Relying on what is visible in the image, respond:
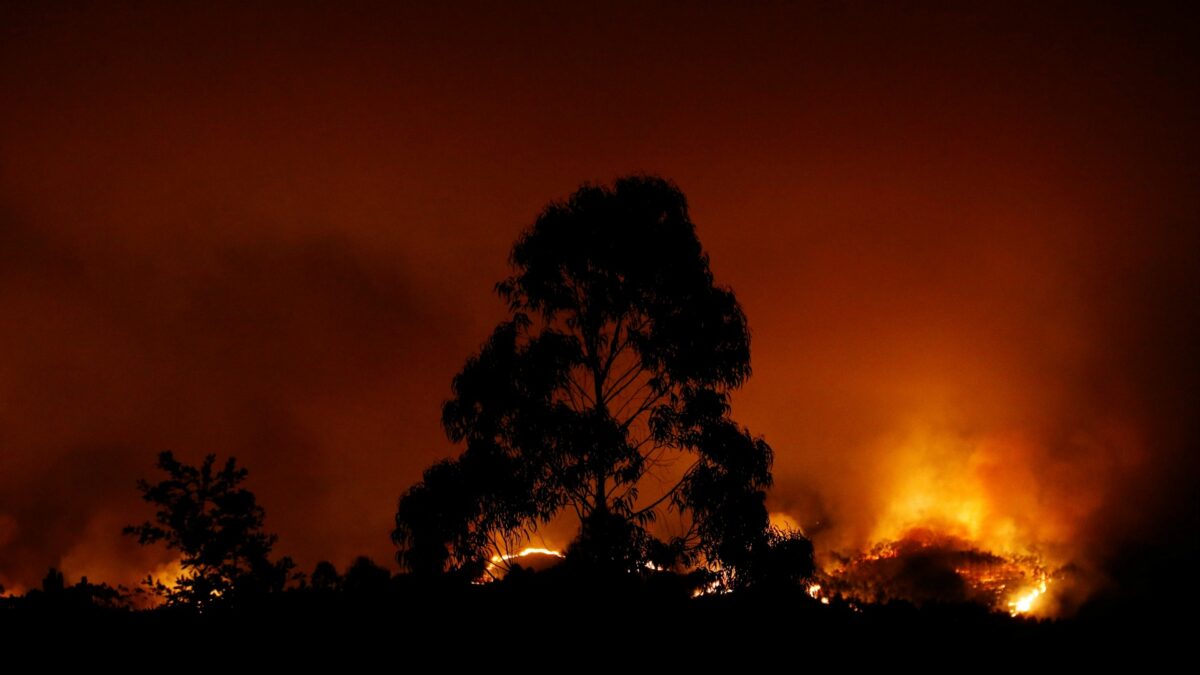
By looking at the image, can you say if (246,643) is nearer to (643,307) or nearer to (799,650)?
(799,650)

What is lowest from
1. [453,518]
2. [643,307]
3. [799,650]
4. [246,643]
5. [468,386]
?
[246,643]

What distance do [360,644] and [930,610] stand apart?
29.8ft

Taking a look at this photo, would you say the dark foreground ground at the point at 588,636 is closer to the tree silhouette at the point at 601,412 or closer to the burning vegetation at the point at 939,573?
the tree silhouette at the point at 601,412

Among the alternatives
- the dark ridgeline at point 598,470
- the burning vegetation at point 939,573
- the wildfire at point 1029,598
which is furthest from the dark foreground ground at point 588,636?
the wildfire at point 1029,598

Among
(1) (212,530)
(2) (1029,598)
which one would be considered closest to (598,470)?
(1) (212,530)

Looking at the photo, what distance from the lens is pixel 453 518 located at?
1623 centimetres

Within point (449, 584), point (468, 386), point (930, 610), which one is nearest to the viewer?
point (930, 610)

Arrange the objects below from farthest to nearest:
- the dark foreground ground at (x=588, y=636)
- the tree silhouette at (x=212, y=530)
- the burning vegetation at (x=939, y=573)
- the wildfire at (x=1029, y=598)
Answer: the burning vegetation at (x=939, y=573) → the wildfire at (x=1029, y=598) → the tree silhouette at (x=212, y=530) → the dark foreground ground at (x=588, y=636)

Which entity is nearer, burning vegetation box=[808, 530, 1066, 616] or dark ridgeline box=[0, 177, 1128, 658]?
dark ridgeline box=[0, 177, 1128, 658]

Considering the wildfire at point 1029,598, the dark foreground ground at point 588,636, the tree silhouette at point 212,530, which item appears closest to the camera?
the dark foreground ground at point 588,636

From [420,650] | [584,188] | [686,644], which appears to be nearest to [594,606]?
[686,644]

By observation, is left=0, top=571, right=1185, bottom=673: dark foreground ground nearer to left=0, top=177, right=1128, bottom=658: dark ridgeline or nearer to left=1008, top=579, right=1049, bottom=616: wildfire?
left=0, top=177, right=1128, bottom=658: dark ridgeline

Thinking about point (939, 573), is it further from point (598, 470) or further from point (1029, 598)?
point (598, 470)

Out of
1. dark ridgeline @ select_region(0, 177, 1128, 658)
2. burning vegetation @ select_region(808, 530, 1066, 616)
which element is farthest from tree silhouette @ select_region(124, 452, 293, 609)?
burning vegetation @ select_region(808, 530, 1066, 616)
